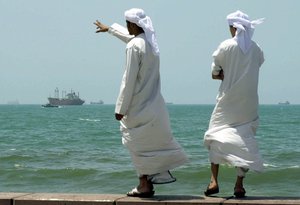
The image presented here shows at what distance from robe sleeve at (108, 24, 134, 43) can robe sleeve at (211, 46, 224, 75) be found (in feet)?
2.57

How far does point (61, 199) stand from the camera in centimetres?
606

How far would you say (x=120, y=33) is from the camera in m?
6.55

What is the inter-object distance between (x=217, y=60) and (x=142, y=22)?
0.77 m

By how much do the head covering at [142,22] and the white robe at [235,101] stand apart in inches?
23.3

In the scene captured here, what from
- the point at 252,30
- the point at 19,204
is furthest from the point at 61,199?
the point at 252,30

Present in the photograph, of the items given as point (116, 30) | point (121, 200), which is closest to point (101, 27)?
point (116, 30)

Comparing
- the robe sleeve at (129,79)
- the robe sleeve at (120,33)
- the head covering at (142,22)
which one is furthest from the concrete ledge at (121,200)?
the robe sleeve at (120,33)

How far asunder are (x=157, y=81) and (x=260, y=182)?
8311 millimetres

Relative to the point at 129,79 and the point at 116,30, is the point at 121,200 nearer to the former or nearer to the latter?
the point at 129,79

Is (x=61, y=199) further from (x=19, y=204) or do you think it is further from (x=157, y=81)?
(x=157, y=81)

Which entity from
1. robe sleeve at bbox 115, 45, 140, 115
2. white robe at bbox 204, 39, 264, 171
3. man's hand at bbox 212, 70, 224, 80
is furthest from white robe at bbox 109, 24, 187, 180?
man's hand at bbox 212, 70, 224, 80

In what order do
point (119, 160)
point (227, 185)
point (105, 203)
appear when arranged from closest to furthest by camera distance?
1. point (105, 203)
2. point (227, 185)
3. point (119, 160)

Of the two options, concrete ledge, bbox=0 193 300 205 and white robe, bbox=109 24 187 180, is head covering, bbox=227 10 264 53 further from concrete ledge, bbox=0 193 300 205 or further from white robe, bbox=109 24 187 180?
concrete ledge, bbox=0 193 300 205

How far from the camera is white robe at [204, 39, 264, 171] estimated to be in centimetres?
625
